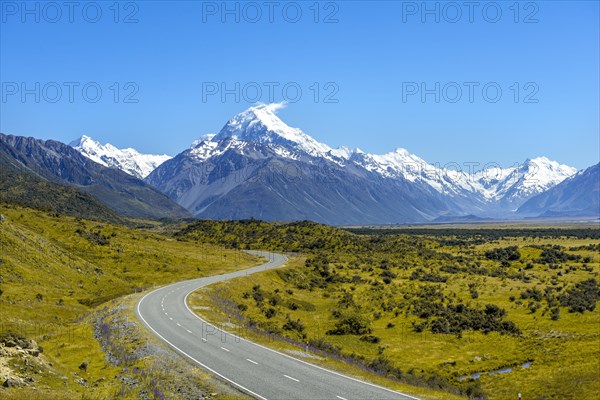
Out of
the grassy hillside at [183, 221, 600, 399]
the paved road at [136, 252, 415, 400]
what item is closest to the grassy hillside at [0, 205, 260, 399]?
the paved road at [136, 252, 415, 400]

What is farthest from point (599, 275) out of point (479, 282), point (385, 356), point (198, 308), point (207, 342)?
point (207, 342)

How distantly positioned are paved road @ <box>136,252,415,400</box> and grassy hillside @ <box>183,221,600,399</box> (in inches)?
183

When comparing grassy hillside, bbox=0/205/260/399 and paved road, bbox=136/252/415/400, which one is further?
grassy hillside, bbox=0/205/260/399

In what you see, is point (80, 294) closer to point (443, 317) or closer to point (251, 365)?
point (251, 365)

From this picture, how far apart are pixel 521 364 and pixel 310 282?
4718 centimetres

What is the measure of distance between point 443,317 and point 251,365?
39.0 meters

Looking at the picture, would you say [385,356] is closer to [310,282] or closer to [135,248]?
[310,282]

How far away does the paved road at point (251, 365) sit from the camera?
29.3 metres

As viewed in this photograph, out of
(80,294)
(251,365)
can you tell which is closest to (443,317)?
(251,365)

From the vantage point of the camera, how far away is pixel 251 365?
34156 mm

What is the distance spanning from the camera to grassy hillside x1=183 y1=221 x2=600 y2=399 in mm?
44125

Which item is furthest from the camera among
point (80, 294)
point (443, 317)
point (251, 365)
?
point (80, 294)

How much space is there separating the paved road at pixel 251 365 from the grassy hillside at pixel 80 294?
219 centimetres

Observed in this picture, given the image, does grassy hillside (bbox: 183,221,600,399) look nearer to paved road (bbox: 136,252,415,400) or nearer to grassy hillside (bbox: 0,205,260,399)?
paved road (bbox: 136,252,415,400)
